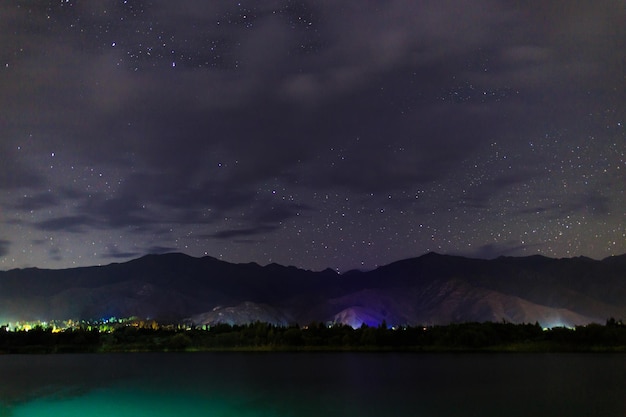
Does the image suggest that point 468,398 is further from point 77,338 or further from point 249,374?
point 77,338

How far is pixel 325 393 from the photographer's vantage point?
52000mm

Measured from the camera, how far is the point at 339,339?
147m

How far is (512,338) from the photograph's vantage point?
140375 millimetres

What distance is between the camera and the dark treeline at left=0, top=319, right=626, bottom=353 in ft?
431

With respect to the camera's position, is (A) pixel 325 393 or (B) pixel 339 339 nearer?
(A) pixel 325 393

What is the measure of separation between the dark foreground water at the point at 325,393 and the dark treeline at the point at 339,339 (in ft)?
186

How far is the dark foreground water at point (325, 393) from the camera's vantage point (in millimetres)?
40469

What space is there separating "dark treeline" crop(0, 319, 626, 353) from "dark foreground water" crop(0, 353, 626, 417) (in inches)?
2227

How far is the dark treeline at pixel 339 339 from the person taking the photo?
131m

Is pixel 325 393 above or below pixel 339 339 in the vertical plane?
above

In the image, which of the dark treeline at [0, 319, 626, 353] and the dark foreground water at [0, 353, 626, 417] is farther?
the dark treeline at [0, 319, 626, 353]

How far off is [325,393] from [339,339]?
318 ft

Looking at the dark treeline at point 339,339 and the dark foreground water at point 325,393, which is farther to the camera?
the dark treeline at point 339,339

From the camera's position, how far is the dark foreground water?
40.5 m
